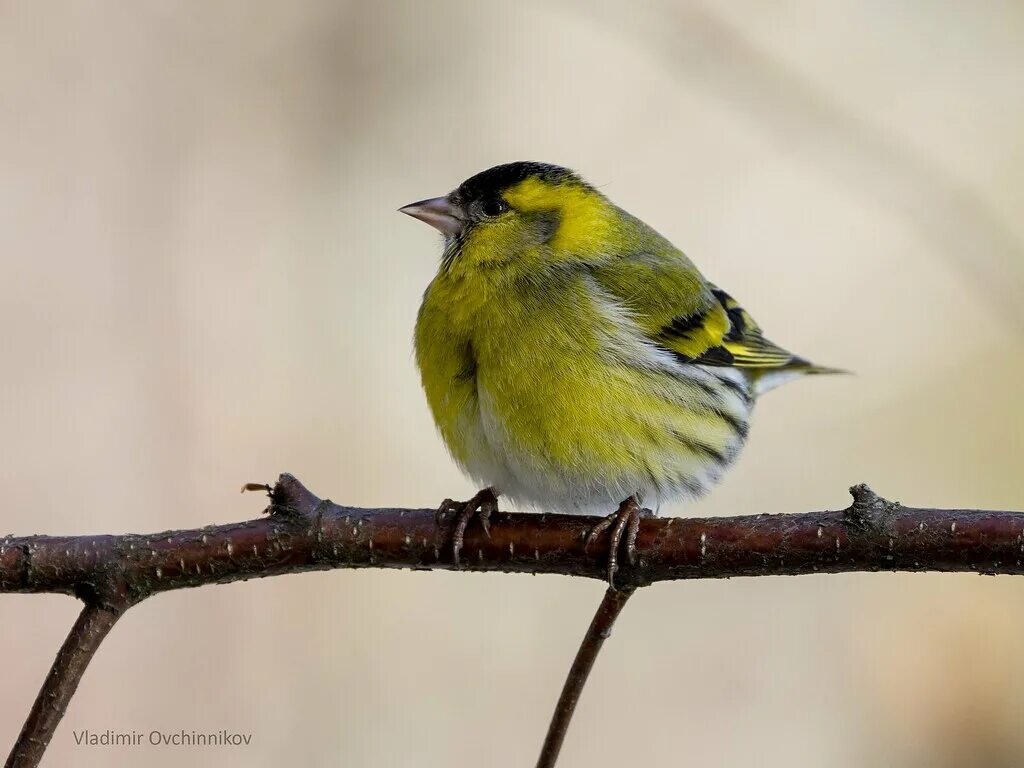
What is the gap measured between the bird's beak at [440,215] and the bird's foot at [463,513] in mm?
1327

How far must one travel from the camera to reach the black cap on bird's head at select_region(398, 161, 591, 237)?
496cm

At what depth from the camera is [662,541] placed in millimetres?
3430

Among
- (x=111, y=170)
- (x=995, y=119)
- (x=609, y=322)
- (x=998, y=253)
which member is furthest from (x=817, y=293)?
(x=111, y=170)

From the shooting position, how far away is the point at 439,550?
3.68 metres

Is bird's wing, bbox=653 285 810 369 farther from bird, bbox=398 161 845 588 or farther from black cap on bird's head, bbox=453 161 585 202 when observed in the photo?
black cap on bird's head, bbox=453 161 585 202

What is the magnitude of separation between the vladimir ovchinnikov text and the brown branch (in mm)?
2686

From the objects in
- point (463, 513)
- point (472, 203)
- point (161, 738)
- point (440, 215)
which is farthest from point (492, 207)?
point (161, 738)

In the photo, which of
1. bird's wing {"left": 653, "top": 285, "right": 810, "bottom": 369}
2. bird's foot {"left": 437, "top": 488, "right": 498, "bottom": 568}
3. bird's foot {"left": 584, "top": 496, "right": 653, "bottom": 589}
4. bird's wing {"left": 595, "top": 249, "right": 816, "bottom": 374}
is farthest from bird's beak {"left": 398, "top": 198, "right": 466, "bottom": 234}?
bird's foot {"left": 584, "top": 496, "right": 653, "bottom": 589}

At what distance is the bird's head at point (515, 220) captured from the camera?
189 inches

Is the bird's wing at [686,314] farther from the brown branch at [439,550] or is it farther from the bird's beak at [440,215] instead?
the brown branch at [439,550]

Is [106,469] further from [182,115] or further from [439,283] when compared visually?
[439,283]

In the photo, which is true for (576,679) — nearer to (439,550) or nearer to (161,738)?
(439,550)

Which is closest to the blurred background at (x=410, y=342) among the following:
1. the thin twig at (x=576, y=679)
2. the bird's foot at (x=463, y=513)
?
the bird's foot at (x=463, y=513)

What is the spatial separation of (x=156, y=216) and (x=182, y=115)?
0.70 metres
